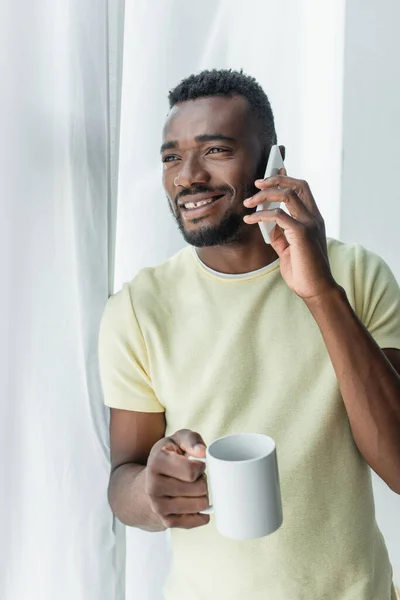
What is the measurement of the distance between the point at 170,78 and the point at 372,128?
723mm

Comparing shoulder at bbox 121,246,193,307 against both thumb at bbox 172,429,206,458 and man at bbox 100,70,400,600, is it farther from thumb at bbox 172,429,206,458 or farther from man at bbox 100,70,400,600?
thumb at bbox 172,429,206,458

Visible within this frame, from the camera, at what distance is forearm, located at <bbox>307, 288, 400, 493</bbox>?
0.96 m

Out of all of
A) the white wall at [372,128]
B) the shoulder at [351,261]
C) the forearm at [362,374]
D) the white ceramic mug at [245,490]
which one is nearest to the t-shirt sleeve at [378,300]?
the shoulder at [351,261]

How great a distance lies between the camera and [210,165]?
43.1 inches

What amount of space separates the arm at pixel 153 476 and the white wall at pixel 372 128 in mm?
927

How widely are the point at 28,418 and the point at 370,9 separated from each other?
4.54ft

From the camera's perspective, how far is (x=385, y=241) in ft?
5.93

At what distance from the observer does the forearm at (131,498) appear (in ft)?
3.25

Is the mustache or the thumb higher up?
the mustache

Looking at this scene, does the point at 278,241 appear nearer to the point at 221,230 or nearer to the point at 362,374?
the point at 221,230

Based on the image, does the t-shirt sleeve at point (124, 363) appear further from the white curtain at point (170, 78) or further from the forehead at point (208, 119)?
the forehead at point (208, 119)

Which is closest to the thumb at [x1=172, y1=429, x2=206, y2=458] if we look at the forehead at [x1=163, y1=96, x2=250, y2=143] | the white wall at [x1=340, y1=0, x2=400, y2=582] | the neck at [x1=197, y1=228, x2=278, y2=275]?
the neck at [x1=197, y1=228, x2=278, y2=275]

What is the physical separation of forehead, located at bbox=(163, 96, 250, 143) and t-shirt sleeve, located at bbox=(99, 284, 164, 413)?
303 mm

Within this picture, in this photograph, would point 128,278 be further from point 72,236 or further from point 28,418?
point 28,418
